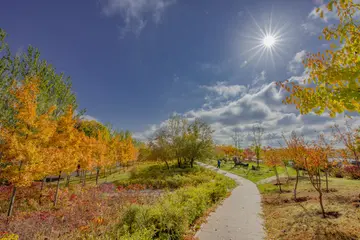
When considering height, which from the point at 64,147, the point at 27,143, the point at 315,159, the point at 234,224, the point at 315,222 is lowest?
the point at 234,224

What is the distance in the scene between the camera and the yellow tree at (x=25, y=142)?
10.3 meters

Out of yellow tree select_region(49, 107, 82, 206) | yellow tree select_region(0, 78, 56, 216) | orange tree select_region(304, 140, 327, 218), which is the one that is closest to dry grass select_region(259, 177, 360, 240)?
orange tree select_region(304, 140, 327, 218)

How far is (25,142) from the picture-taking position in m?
10.6

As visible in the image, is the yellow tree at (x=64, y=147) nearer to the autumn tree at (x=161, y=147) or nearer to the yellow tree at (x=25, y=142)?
the yellow tree at (x=25, y=142)

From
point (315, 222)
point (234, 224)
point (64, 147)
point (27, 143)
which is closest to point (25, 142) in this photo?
point (27, 143)

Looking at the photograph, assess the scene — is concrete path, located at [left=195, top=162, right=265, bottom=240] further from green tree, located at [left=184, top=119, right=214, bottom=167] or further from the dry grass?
green tree, located at [left=184, top=119, right=214, bottom=167]

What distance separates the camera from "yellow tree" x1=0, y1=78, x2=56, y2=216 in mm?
10320

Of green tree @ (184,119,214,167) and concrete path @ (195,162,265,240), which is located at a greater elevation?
green tree @ (184,119,214,167)

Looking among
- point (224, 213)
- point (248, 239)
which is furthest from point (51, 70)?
point (248, 239)

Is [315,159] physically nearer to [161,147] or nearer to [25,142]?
[25,142]

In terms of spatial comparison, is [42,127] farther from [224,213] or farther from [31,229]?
[224,213]

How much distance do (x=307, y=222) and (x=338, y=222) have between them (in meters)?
1.03

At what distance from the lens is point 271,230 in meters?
7.17

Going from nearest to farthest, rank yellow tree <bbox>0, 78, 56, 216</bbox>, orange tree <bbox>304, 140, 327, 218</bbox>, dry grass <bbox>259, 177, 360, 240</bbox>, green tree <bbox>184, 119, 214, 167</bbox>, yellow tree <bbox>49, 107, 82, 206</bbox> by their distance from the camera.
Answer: dry grass <bbox>259, 177, 360, 240</bbox> < orange tree <bbox>304, 140, 327, 218</bbox> < yellow tree <bbox>0, 78, 56, 216</bbox> < yellow tree <bbox>49, 107, 82, 206</bbox> < green tree <bbox>184, 119, 214, 167</bbox>
